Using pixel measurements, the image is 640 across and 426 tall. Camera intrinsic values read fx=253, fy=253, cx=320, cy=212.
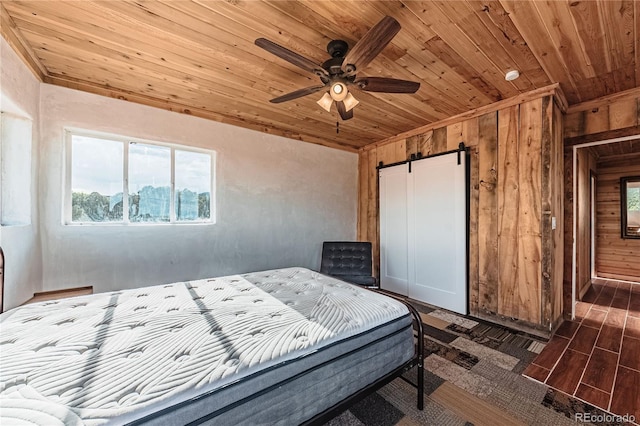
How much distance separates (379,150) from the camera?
4.50 metres

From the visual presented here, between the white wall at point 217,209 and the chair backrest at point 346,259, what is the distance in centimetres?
44

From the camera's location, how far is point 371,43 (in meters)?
1.54

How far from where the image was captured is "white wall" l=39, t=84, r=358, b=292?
247 centimetres

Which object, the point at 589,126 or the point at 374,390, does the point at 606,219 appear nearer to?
the point at 589,126

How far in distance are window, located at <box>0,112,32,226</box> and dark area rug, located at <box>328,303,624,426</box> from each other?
9.82 feet

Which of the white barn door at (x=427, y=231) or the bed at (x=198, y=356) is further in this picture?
the white barn door at (x=427, y=231)

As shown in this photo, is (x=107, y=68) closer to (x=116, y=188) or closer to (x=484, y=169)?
(x=116, y=188)

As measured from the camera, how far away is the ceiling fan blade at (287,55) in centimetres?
155

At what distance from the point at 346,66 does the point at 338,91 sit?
0.61 feet

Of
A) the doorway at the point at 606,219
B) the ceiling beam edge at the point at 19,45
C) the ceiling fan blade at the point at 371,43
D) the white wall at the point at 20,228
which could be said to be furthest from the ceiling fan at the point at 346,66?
the doorway at the point at 606,219

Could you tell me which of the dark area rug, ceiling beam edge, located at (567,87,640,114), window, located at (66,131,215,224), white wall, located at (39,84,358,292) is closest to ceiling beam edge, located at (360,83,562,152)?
ceiling beam edge, located at (567,87,640,114)

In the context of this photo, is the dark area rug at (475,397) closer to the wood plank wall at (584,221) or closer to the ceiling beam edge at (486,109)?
the wood plank wall at (584,221)

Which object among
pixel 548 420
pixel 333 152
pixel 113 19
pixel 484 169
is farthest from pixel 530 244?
pixel 113 19

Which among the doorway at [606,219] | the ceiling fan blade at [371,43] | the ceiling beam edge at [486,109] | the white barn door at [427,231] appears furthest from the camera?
the doorway at [606,219]
